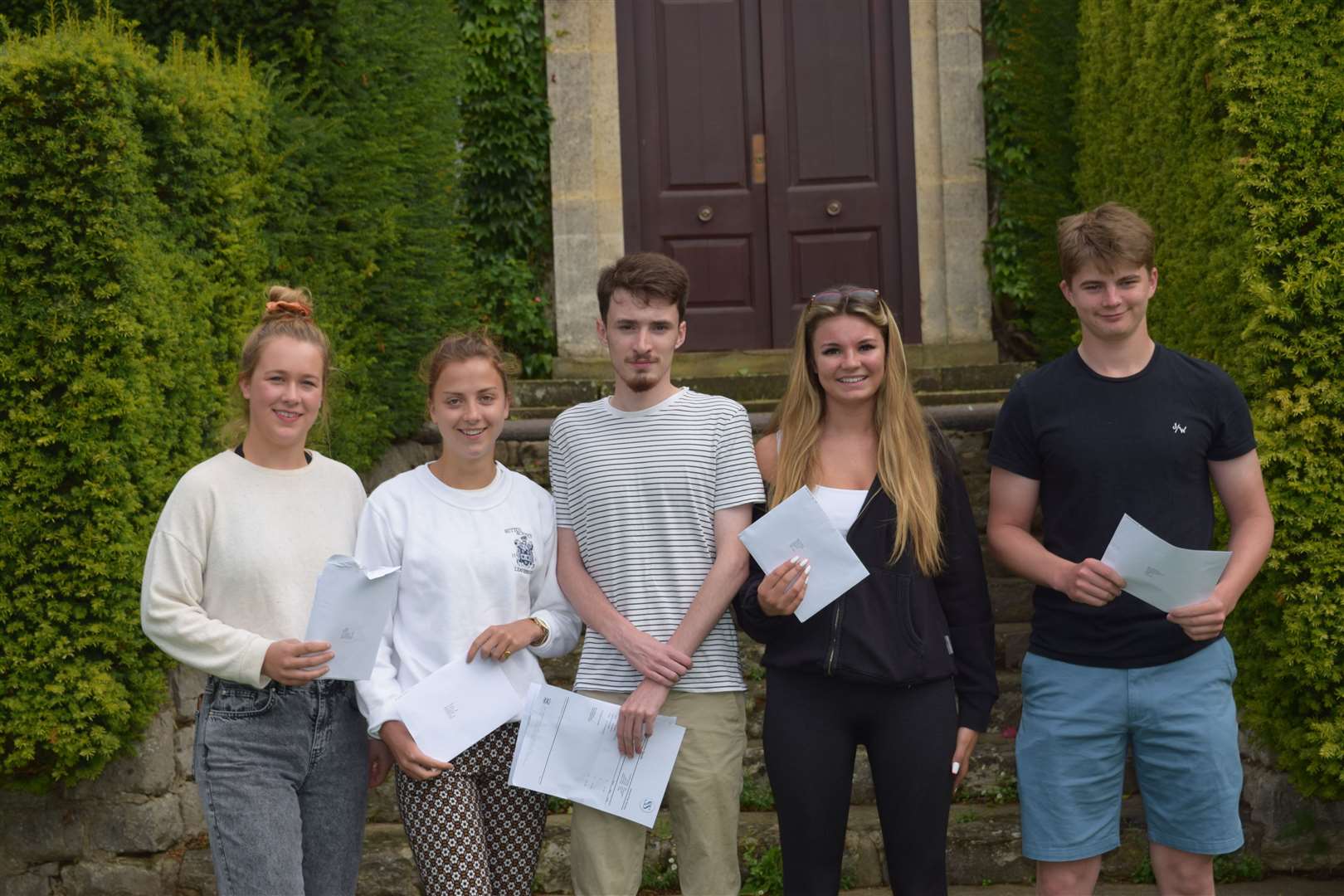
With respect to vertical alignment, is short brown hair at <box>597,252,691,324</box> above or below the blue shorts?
above

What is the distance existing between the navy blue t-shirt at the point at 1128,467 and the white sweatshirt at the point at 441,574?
1.14 metres

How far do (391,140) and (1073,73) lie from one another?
11.6 ft

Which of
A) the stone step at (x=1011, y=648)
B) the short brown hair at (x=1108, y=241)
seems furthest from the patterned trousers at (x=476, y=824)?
the stone step at (x=1011, y=648)

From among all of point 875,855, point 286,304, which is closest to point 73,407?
point 286,304

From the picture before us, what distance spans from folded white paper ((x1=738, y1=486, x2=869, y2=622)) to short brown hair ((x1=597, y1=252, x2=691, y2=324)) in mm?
514

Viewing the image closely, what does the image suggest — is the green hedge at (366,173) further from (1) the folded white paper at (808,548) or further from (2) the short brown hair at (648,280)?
(1) the folded white paper at (808,548)

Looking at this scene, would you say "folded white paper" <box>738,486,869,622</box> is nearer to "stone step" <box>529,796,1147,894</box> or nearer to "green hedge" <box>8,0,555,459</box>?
"stone step" <box>529,796,1147,894</box>

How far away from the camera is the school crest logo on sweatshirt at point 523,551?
9.53ft

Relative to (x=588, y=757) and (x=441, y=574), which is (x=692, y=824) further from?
(x=441, y=574)

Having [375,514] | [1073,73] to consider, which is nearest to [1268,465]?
[375,514]

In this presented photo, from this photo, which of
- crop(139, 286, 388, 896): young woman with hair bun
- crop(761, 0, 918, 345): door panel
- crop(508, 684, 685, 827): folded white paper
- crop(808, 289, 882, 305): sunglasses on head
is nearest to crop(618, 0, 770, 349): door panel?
crop(761, 0, 918, 345): door panel

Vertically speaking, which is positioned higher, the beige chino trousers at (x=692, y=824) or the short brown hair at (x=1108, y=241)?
the short brown hair at (x=1108, y=241)

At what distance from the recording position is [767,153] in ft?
26.8

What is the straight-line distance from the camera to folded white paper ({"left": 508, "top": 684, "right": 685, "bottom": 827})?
2777 millimetres
